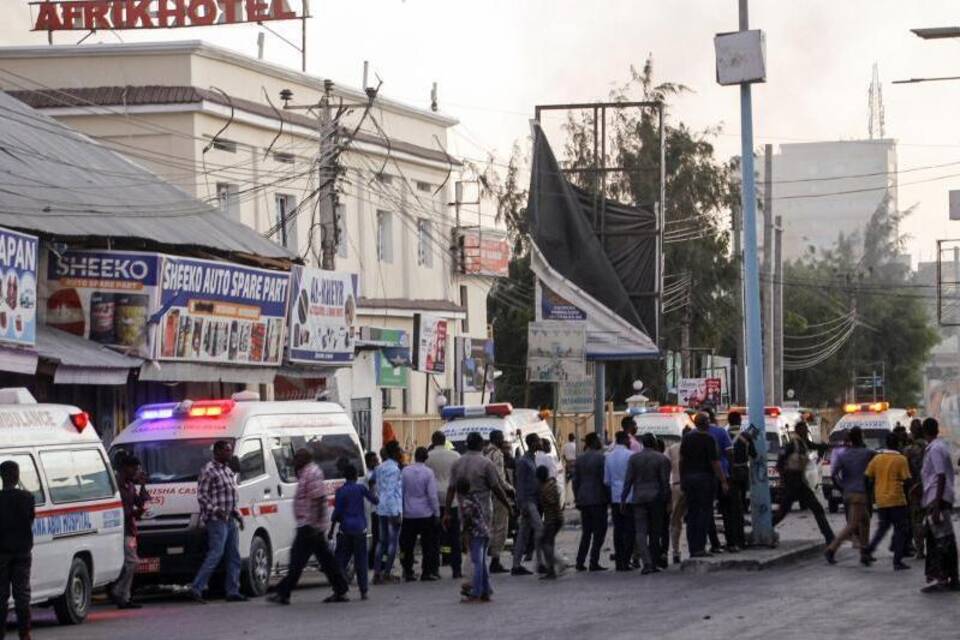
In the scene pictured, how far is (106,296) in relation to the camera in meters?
30.4

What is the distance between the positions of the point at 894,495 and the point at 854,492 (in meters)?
1.38

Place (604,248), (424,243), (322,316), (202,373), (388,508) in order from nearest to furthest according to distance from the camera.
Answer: (388,508) < (202,373) < (322,316) < (604,248) < (424,243)

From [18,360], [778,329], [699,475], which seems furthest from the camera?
[778,329]

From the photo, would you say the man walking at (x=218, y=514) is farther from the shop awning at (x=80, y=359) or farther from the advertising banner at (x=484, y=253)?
the advertising banner at (x=484, y=253)

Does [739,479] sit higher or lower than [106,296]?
lower

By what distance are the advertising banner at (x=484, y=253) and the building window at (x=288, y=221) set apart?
423 inches

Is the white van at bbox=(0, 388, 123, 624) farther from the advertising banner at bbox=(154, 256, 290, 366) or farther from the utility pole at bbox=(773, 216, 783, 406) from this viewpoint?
the utility pole at bbox=(773, 216, 783, 406)

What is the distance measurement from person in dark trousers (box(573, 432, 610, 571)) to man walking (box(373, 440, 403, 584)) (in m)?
2.32

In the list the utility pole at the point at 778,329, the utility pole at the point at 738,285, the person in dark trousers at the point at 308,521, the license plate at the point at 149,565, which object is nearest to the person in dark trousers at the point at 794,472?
the person in dark trousers at the point at 308,521

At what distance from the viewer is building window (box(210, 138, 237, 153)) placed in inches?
1719

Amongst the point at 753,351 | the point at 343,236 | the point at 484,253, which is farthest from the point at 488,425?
the point at 484,253

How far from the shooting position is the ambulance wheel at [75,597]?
64.3 ft

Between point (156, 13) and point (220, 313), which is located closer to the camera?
point (220, 313)

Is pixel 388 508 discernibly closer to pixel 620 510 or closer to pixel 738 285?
pixel 620 510
